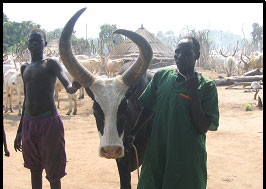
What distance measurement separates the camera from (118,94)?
250 centimetres

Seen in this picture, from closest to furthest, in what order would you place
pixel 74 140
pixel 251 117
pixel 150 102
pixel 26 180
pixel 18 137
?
1. pixel 150 102
2. pixel 18 137
3. pixel 26 180
4. pixel 74 140
5. pixel 251 117

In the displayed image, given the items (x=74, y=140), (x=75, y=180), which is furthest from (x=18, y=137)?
(x=74, y=140)

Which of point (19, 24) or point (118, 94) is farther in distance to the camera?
point (19, 24)

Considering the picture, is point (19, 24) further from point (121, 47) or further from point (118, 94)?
point (118, 94)

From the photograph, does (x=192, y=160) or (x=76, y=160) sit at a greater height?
(x=192, y=160)

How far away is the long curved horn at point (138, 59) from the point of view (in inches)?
103

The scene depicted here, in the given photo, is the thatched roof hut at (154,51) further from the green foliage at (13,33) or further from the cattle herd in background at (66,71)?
the green foliage at (13,33)

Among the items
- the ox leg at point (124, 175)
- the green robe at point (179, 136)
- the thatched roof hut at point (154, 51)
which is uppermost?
the thatched roof hut at point (154, 51)

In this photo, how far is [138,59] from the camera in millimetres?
2635

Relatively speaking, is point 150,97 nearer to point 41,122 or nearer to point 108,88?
point 108,88

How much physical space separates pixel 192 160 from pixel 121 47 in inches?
537

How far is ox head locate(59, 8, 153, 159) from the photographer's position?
235cm

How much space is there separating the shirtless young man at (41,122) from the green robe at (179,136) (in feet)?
3.74

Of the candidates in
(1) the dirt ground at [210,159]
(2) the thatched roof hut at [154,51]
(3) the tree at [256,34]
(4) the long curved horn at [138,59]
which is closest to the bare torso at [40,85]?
(4) the long curved horn at [138,59]
